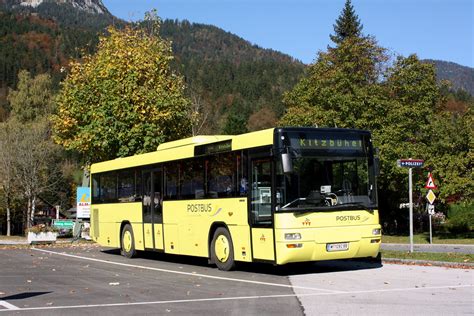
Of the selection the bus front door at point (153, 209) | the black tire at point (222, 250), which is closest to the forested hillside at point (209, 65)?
the bus front door at point (153, 209)

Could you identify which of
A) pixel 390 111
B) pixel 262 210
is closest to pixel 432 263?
pixel 262 210

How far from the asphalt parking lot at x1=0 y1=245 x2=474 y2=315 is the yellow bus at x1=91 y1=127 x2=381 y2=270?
62 cm

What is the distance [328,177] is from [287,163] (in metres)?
1.29

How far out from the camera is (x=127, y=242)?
20859 millimetres

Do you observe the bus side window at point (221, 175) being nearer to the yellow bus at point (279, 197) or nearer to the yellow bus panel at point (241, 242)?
the yellow bus at point (279, 197)

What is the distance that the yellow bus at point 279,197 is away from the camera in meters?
13.4

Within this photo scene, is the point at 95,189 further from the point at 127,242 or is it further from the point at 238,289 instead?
the point at 238,289

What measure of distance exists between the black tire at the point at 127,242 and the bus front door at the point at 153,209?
1.09 m

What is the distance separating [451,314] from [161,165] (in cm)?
1107

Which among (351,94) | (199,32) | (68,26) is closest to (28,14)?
(68,26)

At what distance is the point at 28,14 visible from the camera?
155 metres

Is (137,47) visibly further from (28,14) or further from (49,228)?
(28,14)

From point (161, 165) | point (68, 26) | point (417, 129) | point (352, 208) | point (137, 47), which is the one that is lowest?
point (352, 208)

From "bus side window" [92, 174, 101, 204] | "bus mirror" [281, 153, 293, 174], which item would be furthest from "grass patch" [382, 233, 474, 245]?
"bus mirror" [281, 153, 293, 174]
